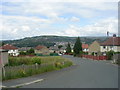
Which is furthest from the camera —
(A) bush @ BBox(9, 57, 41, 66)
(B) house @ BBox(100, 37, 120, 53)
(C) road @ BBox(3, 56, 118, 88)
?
(B) house @ BBox(100, 37, 120, 53)

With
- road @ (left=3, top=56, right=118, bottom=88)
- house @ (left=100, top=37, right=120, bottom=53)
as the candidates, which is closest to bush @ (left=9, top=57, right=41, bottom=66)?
road @ (left=3, top=56, right=118, bottom=88)

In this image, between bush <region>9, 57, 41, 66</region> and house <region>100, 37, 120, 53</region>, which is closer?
bush <region>9, 57, 41, 66</region>

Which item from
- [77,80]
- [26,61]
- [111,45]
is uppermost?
[111,45]

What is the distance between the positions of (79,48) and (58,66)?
7614 cm

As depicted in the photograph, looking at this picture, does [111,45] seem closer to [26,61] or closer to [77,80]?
[26,61]

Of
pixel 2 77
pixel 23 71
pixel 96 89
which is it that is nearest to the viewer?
pixel 96 89

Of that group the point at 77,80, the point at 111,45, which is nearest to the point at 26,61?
the point at 77,80

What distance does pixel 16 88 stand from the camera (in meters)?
15.2

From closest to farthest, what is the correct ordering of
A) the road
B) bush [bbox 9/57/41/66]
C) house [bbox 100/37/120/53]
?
the road, bush [bbox 9/57/41/66], house [bbox 100/37/120/53]

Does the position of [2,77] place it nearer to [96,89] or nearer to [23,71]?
[23,71]

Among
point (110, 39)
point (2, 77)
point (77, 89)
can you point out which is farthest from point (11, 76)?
point (110, 39)

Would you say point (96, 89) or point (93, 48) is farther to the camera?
point (93, 48)

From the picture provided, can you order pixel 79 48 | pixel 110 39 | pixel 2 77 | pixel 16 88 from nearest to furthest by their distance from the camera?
1. pixel 16 88
2. pixel 2 77
3. pixel 110 39
4. pixel 79 48

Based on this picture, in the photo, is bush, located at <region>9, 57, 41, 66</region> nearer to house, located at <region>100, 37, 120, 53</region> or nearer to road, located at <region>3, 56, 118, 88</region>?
road, located at <region>3, 56, 118, 88</region>
